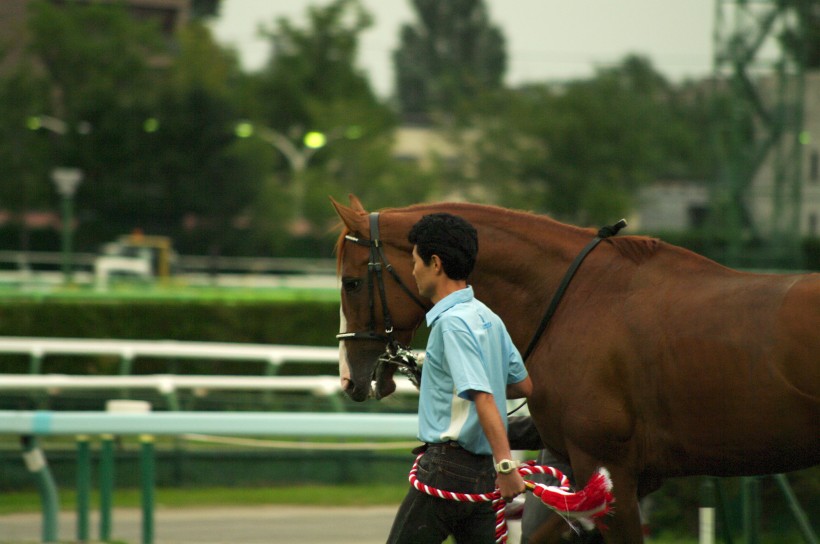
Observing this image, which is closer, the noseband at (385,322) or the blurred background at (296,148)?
the noseband at (385,322)

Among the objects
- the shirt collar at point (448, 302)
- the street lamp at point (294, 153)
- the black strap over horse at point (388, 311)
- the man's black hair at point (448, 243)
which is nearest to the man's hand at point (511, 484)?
the shirt collar at point (448, 302)

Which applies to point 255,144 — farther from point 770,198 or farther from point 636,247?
point 636,247

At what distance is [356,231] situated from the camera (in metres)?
4.14

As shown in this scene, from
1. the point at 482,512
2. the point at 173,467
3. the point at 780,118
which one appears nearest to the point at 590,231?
the point at 482,512

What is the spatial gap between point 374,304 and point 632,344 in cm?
92

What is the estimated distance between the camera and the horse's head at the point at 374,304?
4.04 meters

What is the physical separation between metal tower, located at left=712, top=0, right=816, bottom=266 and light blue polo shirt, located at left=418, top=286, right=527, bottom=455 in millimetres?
17562

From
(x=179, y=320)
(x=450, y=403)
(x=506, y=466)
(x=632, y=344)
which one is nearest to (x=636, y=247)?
(x=632, y=344)

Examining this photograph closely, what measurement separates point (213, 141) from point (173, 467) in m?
33.7

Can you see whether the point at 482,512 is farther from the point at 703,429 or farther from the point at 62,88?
the point at 62,88

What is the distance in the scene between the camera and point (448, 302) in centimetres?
327

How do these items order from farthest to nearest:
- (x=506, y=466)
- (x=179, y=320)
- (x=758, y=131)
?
(x=758, y=131) < (x=179, y=320) < (x=506, y=466)

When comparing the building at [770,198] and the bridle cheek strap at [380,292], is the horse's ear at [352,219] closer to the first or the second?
the bridle cheek strap at [380,292]

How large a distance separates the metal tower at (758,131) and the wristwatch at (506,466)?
17724mm
